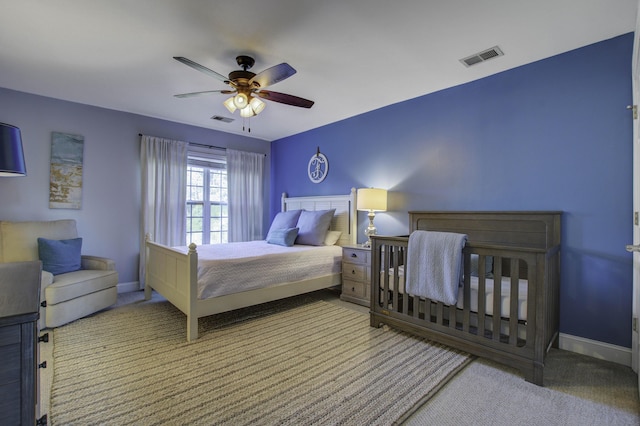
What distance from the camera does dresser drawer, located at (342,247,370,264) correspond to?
345 centimetres

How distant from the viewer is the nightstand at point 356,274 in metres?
3.45

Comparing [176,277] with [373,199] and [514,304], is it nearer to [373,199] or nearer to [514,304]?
[373,199]

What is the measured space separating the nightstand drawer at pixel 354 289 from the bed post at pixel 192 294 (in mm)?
1774

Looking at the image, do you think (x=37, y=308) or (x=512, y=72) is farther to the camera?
(x=512, y=72)

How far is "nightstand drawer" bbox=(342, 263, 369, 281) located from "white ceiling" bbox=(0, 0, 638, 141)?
1979 millimetres

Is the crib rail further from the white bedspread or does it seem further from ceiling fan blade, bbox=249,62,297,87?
ceiling fan blade, bbox=249,62,297,87

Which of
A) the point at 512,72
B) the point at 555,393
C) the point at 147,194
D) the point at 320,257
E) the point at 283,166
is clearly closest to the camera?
the point at 555,393

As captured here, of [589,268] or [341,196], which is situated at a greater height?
[341,196]

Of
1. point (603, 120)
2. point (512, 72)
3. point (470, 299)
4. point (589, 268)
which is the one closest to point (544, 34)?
point (512, 72)

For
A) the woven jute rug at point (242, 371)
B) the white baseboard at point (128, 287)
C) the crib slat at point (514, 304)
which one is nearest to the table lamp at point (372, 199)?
the woven jute rug at point (242, 371)

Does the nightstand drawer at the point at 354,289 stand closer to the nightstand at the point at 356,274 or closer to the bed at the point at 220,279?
the nightstand at the point at 356,274

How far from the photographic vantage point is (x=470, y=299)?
230cm

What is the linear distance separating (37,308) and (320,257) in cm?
281

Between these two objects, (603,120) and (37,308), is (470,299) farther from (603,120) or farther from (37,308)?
(37,308)
